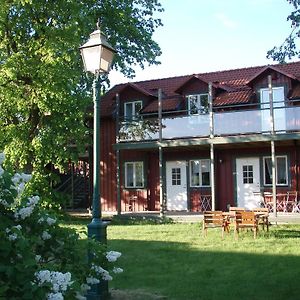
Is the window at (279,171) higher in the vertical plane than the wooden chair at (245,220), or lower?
higher

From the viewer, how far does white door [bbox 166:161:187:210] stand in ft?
77.2

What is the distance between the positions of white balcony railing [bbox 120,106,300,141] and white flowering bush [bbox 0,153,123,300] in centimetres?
1584

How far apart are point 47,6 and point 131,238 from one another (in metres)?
10.6

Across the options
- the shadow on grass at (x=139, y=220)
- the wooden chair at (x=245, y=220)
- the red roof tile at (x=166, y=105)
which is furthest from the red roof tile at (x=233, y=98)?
the wooden chair at (x=245, y=220)

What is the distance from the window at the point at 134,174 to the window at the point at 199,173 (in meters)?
2.59

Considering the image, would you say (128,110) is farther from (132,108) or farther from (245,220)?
(245,220)

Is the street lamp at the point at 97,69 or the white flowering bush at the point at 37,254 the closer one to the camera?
the white flowering bush at the point at 37,254

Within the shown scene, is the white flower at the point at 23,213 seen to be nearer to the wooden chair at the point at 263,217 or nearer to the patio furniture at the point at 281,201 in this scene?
the wooden chair at the point at 263,217

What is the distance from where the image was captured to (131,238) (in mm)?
14805

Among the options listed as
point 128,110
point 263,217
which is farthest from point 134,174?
point 263,217

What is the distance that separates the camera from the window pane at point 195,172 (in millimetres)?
23422

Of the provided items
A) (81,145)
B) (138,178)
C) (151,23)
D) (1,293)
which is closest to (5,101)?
(81,145)

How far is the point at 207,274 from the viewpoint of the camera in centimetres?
987

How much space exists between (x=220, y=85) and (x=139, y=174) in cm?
585
